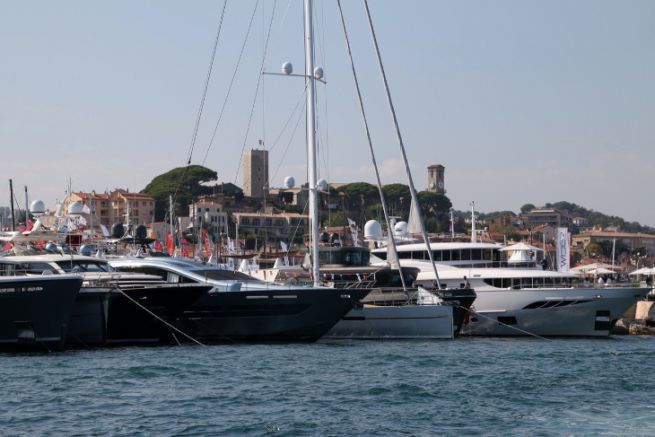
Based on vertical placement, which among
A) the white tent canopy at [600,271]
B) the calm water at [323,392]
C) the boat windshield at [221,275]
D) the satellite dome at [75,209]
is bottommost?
the calm water at [323,392]

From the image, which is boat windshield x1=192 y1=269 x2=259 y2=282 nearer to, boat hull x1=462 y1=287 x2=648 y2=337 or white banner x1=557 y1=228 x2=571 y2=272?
boat hull x1=462 y1=287 x2=648 y2=337

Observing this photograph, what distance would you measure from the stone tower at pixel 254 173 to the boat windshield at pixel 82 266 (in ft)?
491

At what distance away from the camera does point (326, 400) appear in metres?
21.0

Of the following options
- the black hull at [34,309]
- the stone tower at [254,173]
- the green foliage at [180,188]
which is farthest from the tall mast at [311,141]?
the stone tower at [254,173]

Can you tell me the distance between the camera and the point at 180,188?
155000 mm

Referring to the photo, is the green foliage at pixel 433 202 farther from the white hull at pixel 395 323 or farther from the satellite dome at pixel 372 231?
the white hull at pixel 395 323

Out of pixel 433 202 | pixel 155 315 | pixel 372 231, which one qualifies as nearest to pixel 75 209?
pixel 155 315

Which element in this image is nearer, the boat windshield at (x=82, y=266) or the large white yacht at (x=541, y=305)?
the boat windshield at (x=82, y=266)

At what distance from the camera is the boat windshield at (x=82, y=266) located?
1318 inches

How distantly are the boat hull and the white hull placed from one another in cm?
515

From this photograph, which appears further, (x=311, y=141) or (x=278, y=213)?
(x=278, y=213)

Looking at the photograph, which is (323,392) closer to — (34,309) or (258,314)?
(34,309)

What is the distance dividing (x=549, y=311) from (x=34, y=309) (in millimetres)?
20277

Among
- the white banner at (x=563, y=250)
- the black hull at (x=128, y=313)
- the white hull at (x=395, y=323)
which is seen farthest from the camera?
the white banner at (x=563, y=250)
